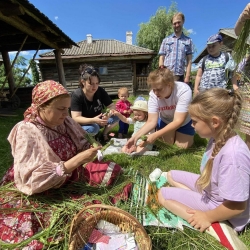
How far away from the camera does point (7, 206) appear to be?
5.02ft

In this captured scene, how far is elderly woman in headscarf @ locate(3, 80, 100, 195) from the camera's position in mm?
1471

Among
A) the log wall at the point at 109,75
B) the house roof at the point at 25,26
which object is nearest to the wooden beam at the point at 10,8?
the house roof at the point at 25,26

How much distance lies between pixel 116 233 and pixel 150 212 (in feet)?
1.05

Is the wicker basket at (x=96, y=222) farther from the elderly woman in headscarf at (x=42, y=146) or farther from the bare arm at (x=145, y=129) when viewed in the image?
the bare arm at (x=145, y=129)

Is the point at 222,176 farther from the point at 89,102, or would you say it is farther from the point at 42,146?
the point at 89,102

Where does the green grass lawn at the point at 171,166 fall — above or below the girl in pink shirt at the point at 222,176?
below

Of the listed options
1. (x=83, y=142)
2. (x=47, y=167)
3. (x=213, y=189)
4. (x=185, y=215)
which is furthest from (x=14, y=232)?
(x=213, y=189)

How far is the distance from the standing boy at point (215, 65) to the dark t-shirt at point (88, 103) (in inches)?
73.1

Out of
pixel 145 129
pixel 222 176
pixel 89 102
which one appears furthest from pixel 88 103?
pixel 222 176

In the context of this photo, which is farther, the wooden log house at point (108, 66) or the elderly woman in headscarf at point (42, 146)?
the wooden log house at point (108, 66)

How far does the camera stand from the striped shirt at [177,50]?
4.19 meters

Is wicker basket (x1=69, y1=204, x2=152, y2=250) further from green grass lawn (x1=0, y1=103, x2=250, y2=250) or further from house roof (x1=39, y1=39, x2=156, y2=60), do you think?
house roof (x1=39, y1=39, x2=156, y2=60)

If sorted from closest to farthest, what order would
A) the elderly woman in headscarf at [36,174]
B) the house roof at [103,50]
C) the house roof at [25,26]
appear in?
1. the elderly woman in headscarf at [36,174]
2. the house roof at [25,26]
3. the house roof at [103,50]

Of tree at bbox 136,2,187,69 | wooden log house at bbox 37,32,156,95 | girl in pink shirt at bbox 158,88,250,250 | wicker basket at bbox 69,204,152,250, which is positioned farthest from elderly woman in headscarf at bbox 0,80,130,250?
tree at bbox 136,2,187,69
